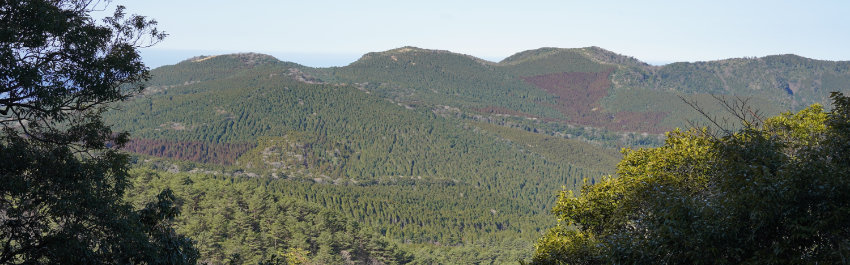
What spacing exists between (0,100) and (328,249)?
6926 centimetres

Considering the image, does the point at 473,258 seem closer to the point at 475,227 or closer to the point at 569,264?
the point at 475,227

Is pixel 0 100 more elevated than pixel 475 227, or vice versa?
pixel 0 100

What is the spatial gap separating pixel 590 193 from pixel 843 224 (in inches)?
Answer: 666

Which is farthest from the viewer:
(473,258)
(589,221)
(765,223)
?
(473,258)

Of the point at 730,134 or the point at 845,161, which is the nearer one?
the point at 845,161

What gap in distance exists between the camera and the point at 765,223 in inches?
570

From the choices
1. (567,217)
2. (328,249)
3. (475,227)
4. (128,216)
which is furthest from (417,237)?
(128,216)

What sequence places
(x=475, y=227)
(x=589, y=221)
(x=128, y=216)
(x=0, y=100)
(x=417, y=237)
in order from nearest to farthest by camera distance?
(x=0, y=100) < (x=128, y=216) < (x=589, y=221) < (x=417, y=237) < (x=475, y=227)

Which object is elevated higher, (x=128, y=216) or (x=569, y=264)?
(x=128, y=216)

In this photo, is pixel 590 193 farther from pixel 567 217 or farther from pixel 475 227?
pixel 475 227

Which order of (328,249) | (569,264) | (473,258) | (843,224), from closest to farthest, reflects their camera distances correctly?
(843,224) → (569,264) → (328,249) → (473,258)

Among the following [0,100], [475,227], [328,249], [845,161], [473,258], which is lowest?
[475,227]

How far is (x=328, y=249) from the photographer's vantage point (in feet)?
274

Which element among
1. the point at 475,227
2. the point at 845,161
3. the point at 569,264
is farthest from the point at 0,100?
the point at 475,227
